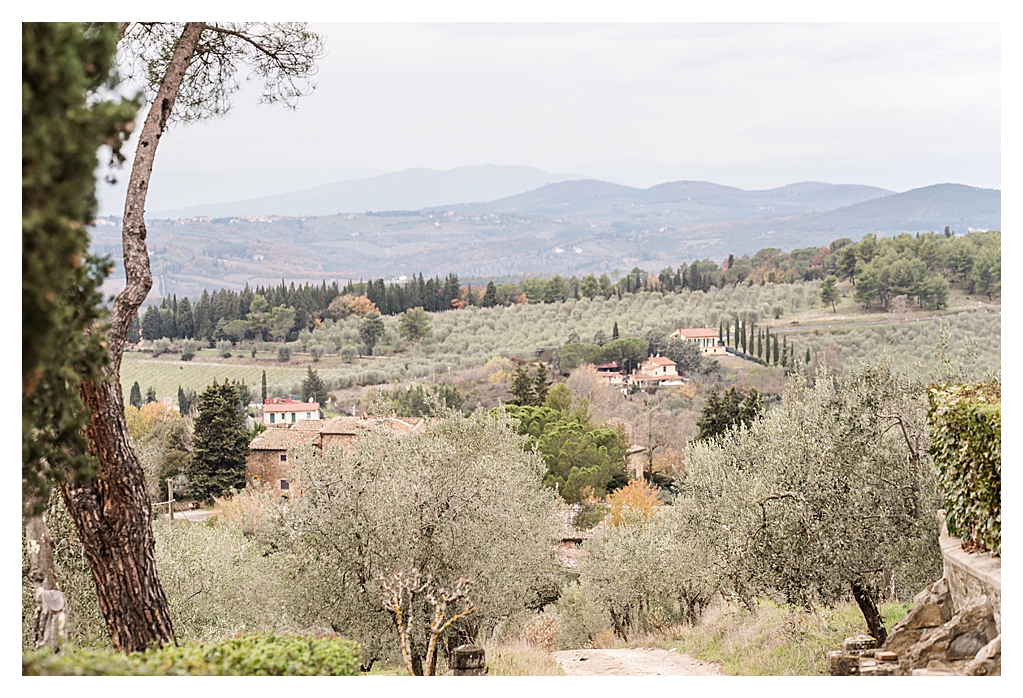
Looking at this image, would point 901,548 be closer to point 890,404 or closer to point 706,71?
point 890,404

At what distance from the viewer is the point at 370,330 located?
58.8 metres

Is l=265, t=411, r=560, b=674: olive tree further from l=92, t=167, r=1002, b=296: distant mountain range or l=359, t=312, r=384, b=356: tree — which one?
l=92, t=167, r=1002, b=296: distant mountain range

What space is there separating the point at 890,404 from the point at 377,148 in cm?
4446

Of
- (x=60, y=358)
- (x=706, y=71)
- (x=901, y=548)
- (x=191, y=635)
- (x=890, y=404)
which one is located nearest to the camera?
(x=60, y=358)

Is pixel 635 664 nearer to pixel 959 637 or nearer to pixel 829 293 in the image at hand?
pixel 959 637

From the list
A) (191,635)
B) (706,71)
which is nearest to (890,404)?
(191,635)

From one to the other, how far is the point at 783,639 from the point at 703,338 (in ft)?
164

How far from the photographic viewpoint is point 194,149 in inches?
1602

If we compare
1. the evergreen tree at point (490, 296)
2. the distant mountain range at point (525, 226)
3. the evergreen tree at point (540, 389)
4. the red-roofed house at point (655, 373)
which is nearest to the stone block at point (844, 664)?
the evergreen tree at point (540, 389)

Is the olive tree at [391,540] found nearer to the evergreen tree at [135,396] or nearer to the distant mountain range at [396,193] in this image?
the evergreen tree at [135,396]

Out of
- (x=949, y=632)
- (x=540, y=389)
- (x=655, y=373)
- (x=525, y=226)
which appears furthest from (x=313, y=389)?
(x=949, y=632)

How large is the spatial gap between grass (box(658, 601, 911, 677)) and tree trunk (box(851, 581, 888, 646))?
15.2 inches

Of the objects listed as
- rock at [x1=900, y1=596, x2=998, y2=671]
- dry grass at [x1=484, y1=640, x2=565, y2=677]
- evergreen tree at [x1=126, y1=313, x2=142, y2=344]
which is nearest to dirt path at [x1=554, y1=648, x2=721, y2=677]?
dry grass at [x1=484, y1=640, x2=565, y2=677]

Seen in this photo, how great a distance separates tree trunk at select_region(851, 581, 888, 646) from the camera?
8219 mm
